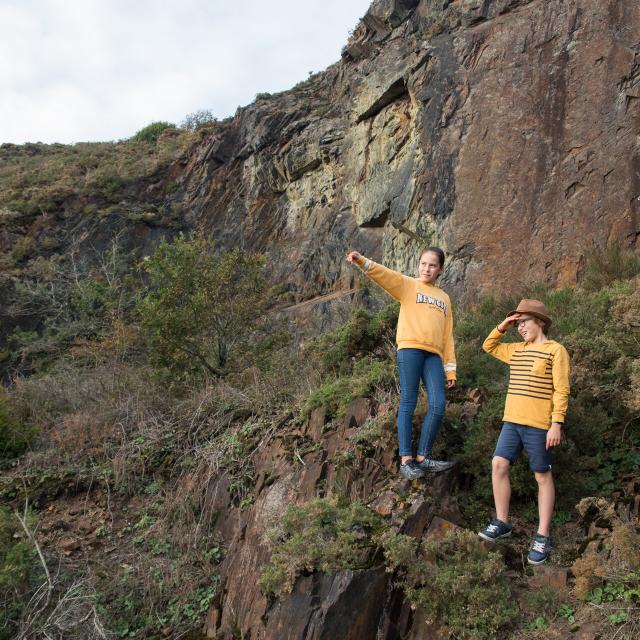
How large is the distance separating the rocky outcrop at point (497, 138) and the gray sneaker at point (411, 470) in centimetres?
700

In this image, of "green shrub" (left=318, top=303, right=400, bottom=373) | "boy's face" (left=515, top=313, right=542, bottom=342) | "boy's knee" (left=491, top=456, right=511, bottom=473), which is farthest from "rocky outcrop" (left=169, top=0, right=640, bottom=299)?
"boy's knee" (left=491, top=456, right=511, bottom=473)

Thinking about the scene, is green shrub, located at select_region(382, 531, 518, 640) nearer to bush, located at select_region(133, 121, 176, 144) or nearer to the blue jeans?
the blue jeans

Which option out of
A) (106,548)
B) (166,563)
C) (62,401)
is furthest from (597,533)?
(62,401)

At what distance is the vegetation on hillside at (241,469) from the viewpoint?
164 inches

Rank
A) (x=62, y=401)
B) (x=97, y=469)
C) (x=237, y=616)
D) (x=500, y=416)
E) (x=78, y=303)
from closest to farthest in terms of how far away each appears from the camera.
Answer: (x=237, y=616) < (x=500, y=416) < (x=97, y=469) < (x=62, y=401) < (x=78, y=303)

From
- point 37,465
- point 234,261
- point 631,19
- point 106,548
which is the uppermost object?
point 631,19

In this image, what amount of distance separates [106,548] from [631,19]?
1249 cm

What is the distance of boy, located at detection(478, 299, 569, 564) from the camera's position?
4344mm

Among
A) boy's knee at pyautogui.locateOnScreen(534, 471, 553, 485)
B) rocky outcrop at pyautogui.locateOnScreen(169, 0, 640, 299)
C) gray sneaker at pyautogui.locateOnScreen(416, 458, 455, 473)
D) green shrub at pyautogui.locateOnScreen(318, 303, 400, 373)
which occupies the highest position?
rocky outcrop at pyautogui.locateOnScreen(169, 0, 640, 299)

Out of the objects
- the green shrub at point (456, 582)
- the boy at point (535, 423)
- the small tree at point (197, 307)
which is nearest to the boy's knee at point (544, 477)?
the boy at point (535, 423)

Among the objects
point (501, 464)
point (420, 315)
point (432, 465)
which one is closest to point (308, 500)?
point (432, 465)

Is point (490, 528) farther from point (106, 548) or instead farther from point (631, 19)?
point (631, 19)

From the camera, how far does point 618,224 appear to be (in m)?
10.8

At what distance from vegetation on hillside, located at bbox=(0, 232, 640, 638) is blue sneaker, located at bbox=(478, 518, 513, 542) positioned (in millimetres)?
246
